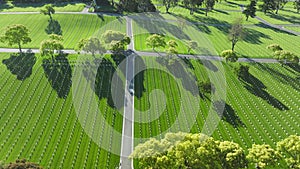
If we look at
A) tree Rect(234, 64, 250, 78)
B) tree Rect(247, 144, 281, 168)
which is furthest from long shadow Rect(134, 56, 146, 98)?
tree Rect(247, 144, 281, 168)

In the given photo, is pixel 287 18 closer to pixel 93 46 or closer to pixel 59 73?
pixel 93 46

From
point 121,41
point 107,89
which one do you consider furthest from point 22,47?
point 107,89

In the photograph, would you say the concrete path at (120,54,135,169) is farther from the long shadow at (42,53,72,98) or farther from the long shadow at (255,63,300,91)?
the long shadow at (255,63,300,91)

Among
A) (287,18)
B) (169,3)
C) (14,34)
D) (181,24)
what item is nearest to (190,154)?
(14,34)

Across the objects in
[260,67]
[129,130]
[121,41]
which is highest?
[121,41]

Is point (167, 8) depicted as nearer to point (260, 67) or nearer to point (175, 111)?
point (260, 67)

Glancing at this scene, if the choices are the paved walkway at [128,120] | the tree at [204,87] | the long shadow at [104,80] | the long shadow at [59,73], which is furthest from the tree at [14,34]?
the tree at [204,87]
